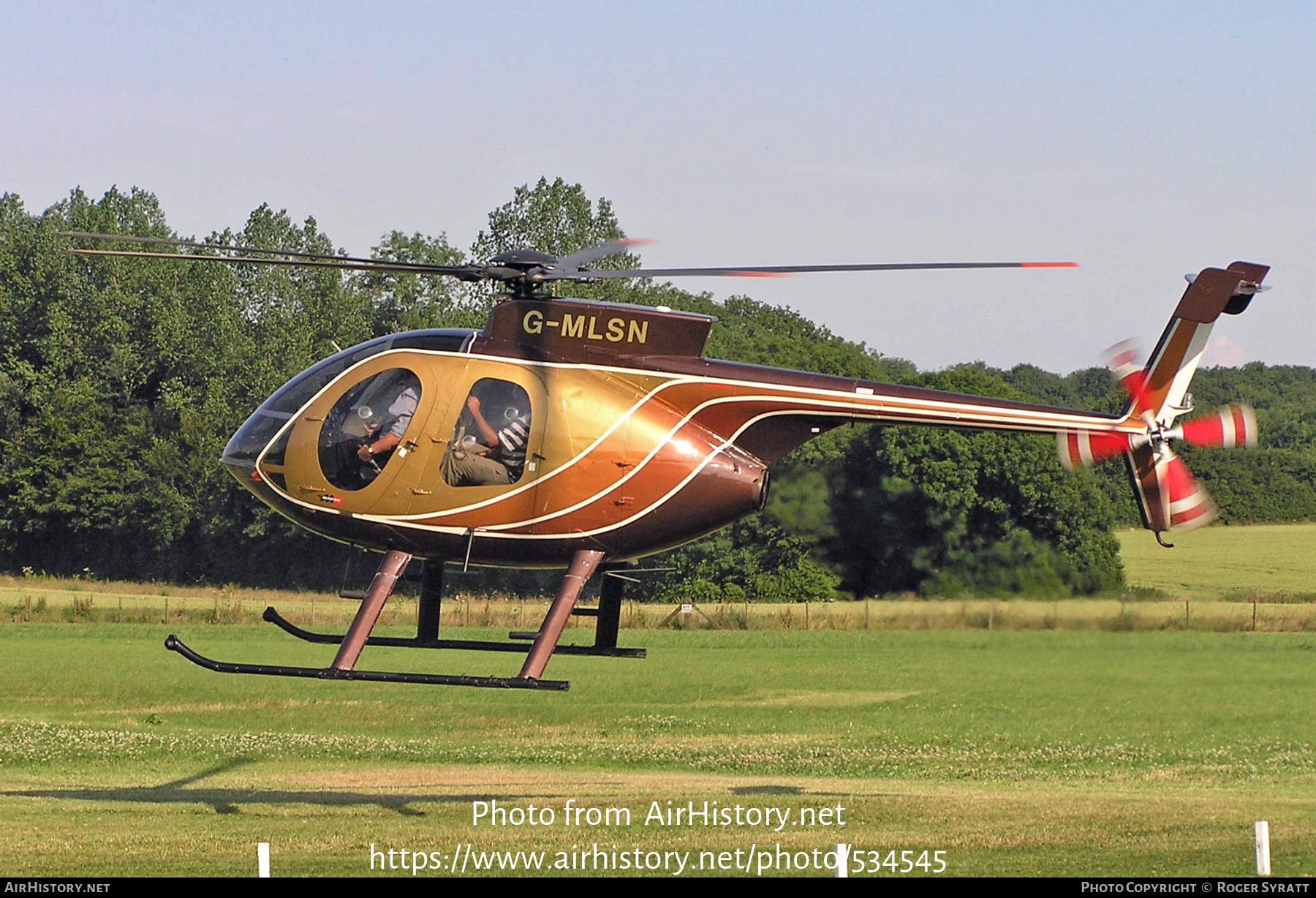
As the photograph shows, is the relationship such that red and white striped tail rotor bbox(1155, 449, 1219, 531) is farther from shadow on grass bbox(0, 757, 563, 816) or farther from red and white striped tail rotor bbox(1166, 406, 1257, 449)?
shadow on grass bbox(0, 757, 563, 816)

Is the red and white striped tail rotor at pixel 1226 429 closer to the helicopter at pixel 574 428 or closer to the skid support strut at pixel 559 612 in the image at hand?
the helicopter at pixel 574 428

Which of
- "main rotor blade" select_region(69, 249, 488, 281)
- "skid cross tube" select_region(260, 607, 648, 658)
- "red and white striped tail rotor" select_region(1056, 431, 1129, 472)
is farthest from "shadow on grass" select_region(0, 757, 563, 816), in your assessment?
"red and white striped tail rotor" select_region(1056, 431, 1129, 472)

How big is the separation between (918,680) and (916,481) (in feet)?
32.1

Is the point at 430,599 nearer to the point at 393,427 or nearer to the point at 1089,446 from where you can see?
the point at 393,427

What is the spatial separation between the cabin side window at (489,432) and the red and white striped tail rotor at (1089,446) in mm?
5283

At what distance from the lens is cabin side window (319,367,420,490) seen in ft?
48.3

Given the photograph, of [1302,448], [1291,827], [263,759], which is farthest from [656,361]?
[1302,448]

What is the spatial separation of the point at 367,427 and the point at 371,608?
1.75 m

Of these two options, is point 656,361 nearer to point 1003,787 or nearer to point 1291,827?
point 1291,827

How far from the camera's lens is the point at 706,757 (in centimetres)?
2620

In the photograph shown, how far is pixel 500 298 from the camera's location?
15266mm

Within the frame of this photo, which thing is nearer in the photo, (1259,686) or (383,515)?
(383,515)

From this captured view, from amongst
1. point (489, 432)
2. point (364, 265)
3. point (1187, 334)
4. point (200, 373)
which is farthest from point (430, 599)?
point (200, 373)

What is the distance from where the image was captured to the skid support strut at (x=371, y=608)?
14391mm
